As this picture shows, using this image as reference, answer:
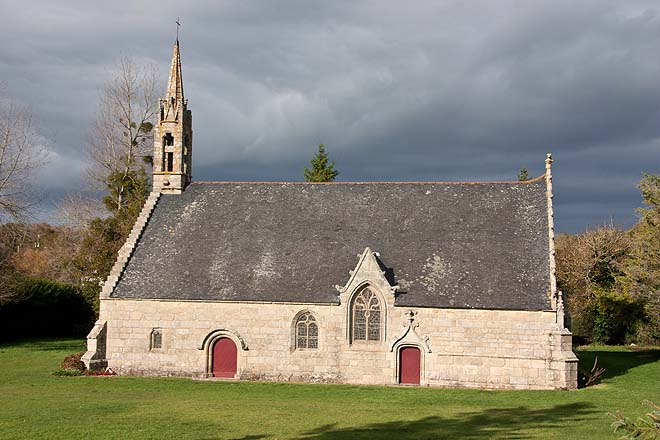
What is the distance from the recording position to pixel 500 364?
94.6 ft

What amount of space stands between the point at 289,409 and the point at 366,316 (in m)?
7.98

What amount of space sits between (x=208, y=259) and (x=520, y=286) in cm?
1471

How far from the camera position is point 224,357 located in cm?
3130

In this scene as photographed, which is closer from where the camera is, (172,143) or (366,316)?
(366,316)

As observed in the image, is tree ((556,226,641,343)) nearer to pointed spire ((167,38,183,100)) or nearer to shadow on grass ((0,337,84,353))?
pointed spire ((167,38,183,100))

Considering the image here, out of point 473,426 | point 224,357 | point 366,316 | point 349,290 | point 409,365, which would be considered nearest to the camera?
point 473,426

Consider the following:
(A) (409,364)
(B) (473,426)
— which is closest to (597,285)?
(A) (409,364)

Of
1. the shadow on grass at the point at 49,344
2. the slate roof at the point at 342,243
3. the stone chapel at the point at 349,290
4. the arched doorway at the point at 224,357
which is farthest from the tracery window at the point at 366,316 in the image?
the shadow on grass at the point at 49,344

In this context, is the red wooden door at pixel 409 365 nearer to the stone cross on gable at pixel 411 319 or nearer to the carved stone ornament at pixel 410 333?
the carved stone ornament at pixel 410 333

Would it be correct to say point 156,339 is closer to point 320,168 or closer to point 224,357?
point 224,357

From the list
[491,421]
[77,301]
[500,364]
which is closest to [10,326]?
[77,301]

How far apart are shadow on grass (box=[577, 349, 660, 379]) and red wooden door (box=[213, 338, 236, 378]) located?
657 inches

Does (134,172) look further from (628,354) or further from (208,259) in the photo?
(628,354)

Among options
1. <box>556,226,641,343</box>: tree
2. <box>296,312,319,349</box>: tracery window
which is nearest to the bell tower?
<box>296,312,319,349</box>: tracery window
